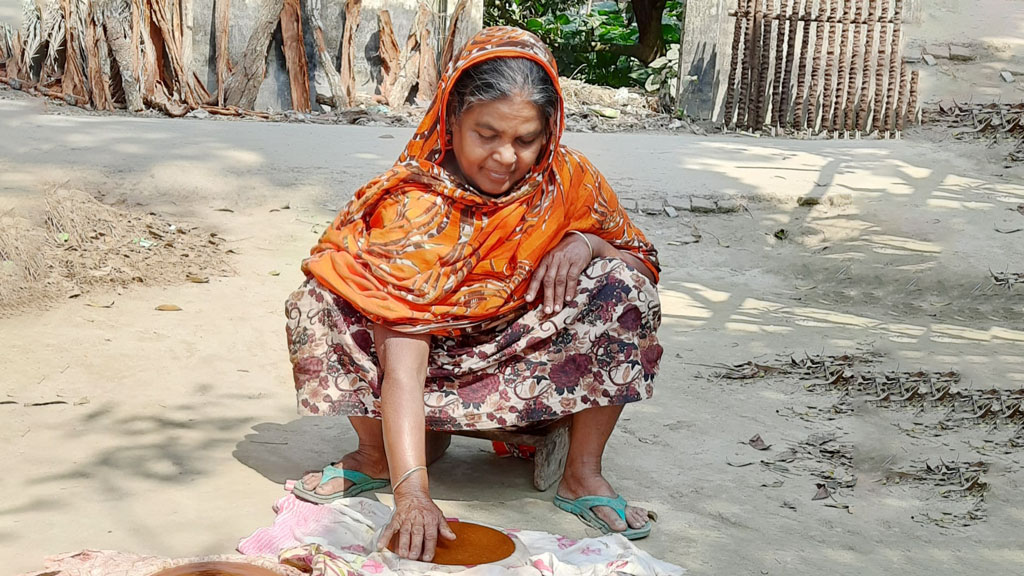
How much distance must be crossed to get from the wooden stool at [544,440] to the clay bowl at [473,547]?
0.44 meters

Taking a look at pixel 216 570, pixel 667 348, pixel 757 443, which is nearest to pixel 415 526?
pixel 216 570

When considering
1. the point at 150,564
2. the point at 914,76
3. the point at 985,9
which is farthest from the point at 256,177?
the point at 985,9

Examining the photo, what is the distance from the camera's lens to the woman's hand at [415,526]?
2.29m

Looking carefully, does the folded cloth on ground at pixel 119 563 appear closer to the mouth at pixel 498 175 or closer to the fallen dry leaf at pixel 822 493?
the mouth at pixel 498 175

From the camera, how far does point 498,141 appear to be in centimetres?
253

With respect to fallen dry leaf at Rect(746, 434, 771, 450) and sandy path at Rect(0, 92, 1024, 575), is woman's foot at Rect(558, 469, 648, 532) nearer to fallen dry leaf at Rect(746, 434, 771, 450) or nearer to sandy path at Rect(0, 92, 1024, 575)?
sandy path at Rect(0, 92, 1024, 575)

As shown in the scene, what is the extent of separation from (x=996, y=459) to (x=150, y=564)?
2402 millimetres

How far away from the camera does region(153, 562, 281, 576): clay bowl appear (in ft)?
6.99

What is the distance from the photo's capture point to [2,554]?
2.36 metres

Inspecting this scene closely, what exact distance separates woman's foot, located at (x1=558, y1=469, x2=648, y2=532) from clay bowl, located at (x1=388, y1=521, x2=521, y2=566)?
34cm

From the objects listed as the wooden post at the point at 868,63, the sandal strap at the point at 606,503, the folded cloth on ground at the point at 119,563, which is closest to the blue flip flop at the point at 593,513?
the sandal strap at the point at 606,503

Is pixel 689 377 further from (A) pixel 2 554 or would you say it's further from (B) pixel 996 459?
(A) pixel 2 554

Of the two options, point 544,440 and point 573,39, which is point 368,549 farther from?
point 573,39

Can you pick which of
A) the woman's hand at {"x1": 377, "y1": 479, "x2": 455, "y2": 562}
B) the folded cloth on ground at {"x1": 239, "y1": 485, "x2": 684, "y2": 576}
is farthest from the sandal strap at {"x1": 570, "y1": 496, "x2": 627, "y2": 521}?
the woman's hand at {"x1": 377, "y1": 479, "x2": 455, "y2": 562}
